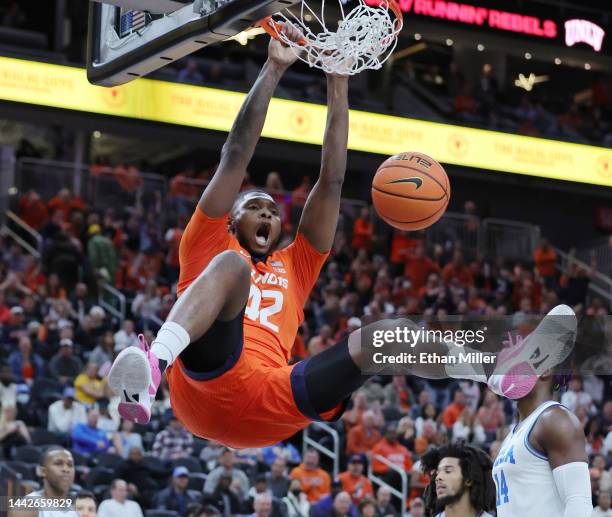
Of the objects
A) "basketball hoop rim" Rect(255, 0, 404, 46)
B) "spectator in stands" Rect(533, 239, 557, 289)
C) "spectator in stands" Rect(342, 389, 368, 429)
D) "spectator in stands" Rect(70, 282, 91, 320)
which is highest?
"spectator in stands" Rect(533, 239, 557, 289)

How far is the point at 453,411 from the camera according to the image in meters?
13.3

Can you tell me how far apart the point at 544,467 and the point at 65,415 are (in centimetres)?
690

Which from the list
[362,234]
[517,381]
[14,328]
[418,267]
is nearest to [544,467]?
[517,381]

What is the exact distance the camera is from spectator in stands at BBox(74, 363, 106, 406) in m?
11.7

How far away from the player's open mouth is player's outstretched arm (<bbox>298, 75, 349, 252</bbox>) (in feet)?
0.99

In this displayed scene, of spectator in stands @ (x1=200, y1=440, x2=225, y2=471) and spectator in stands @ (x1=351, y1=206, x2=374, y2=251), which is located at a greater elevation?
spectator in stands @ (x1=351, y1=206, x2=374, y2=251)

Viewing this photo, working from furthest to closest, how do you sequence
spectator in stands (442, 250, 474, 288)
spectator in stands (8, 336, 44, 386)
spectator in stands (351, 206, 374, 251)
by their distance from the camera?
spectator in stands (351, 206, 374, 251) < spectator in stands (442, 250, 474, 288) < spectator in stands (8, 336, 44, 386)

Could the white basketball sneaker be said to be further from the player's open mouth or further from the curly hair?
the player's open mouth

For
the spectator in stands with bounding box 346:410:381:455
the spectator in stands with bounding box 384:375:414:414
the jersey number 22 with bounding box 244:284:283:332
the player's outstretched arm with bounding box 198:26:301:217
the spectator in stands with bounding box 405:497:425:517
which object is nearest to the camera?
the player's outstretched arm with bounding box 198:26:301:217

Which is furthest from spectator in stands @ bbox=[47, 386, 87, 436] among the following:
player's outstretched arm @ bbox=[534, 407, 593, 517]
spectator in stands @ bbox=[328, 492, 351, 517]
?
player's outstretched arm @ bbox=[534, 407, 593, 517]

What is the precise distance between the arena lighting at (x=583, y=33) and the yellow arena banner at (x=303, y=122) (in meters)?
2.72

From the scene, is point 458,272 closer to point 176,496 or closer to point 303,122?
point 303,122

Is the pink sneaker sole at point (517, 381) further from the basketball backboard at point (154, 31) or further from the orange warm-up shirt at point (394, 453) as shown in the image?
the orange warm-up shirt at point (394, 453)

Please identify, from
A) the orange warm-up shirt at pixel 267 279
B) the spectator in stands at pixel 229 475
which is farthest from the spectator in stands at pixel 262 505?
the orange warm-up shirt at pixel 267 279
